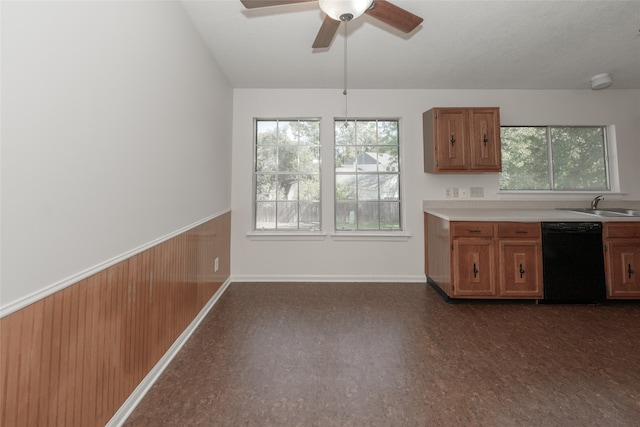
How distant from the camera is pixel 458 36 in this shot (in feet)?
7.86

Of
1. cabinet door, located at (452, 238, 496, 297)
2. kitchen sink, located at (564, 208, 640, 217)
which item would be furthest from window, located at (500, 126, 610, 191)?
cabinet door, located at (452, 238, 496, 297)

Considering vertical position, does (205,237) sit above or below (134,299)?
above

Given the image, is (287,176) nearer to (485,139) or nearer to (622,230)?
(485,139)

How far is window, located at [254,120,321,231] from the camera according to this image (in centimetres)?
355

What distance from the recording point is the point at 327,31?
5.84ft

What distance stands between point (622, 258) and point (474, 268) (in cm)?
145

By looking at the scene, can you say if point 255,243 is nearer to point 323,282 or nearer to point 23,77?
point 323,282

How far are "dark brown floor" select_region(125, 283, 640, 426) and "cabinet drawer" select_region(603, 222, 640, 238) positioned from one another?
28.1 inches

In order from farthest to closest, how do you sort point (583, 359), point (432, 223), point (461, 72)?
point (432, 223) → point (461, 72) → point (583, 359)

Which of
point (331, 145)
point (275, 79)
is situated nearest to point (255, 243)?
point (331, 145)

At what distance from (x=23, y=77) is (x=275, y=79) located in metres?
2.66

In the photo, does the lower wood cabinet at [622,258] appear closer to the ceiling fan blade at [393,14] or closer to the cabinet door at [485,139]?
the cabinet door at [485,139]

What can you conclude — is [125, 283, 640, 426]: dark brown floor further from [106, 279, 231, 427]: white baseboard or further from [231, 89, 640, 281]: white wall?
[231, 89, 640, 281]: white wall

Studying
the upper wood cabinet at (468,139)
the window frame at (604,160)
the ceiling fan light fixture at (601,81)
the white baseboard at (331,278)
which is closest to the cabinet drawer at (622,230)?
the window frame at (604,160)
